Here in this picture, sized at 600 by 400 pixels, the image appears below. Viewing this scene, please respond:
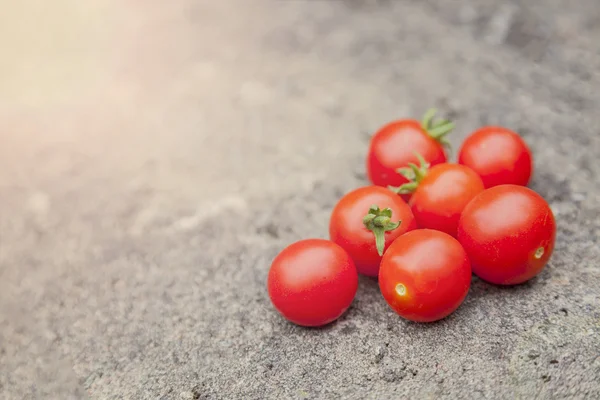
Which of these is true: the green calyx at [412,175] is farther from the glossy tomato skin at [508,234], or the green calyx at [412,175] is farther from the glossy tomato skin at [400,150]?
the glossy tomato skin at [508,234]

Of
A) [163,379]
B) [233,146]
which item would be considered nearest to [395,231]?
[163,379]

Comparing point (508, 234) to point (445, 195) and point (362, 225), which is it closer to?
point (445, 195)

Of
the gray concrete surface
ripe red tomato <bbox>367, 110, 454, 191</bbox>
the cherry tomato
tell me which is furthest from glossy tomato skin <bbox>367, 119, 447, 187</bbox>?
the gray concrete surface

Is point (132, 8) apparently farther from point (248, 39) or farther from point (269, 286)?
point (269, 286)

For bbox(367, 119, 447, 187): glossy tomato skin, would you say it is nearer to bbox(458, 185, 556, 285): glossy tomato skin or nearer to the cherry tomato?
the cherry tomato

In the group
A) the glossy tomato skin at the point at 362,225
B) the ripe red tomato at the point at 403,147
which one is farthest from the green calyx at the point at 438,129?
the glossy tomato skin at the point at 362,225

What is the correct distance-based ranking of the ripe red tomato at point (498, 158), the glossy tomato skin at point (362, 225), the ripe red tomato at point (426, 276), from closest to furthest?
1. the ripe red tomato at point (426, 276)
2. the glossy tomato skin at point (362, 225)
3. the ripe red tomato at point (498, 158)

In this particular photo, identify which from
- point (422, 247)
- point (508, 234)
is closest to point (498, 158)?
point (508, 234)
